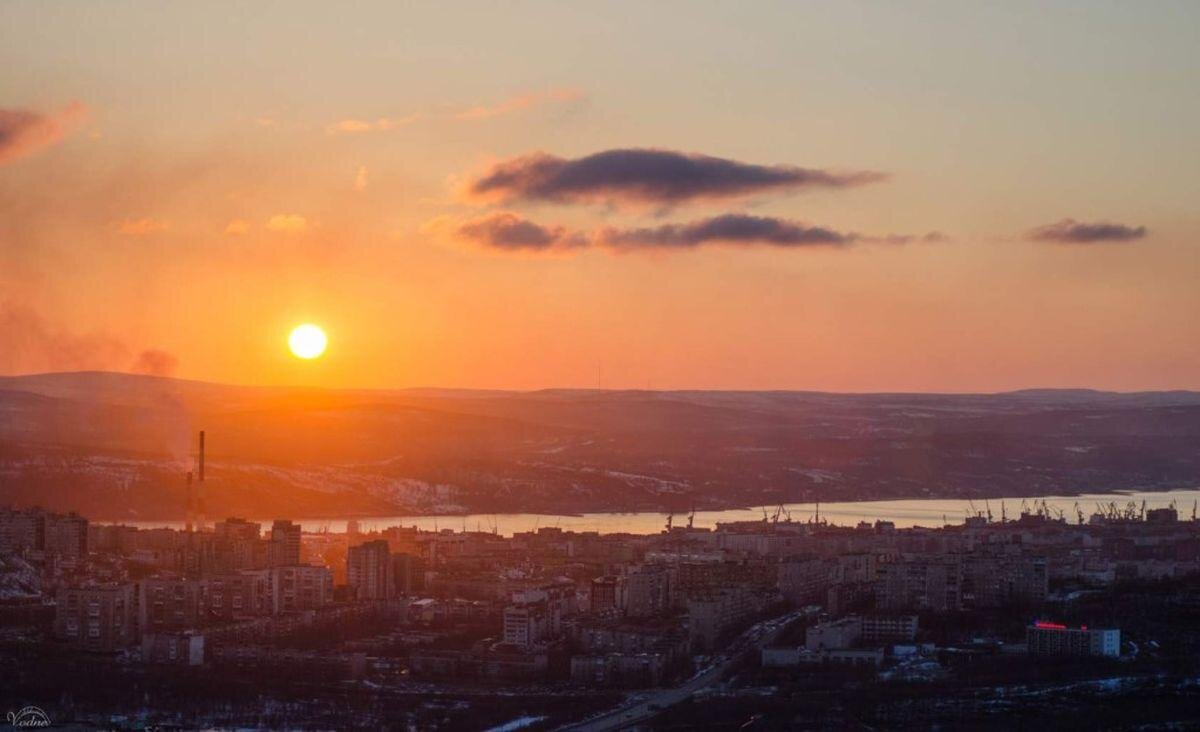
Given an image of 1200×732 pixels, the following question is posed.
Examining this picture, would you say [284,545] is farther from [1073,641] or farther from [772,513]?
[772,513]

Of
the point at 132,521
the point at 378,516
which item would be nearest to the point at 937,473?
the point at 378,516

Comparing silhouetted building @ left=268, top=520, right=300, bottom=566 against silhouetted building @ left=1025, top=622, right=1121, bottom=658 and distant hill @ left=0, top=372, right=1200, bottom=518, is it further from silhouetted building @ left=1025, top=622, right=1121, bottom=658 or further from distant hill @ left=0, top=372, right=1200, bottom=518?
distant hill @ left=0, top=372, right=1200, bottom=518

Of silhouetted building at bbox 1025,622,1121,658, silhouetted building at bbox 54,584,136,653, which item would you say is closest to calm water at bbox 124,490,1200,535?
silhouetted building at bbox 54,584,136,653

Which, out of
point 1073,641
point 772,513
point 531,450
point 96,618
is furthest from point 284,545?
point 531,450

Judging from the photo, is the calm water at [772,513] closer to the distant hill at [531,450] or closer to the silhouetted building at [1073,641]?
the distant hill at [531,450]

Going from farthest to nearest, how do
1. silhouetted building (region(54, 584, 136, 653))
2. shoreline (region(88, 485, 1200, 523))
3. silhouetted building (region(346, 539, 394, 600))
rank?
shoreline (region(88, 485, 1200, 523)) < silhouetted building (region(346, 539, 394, 600)) < silhouetted building (region(54, 584, 136, 653))
